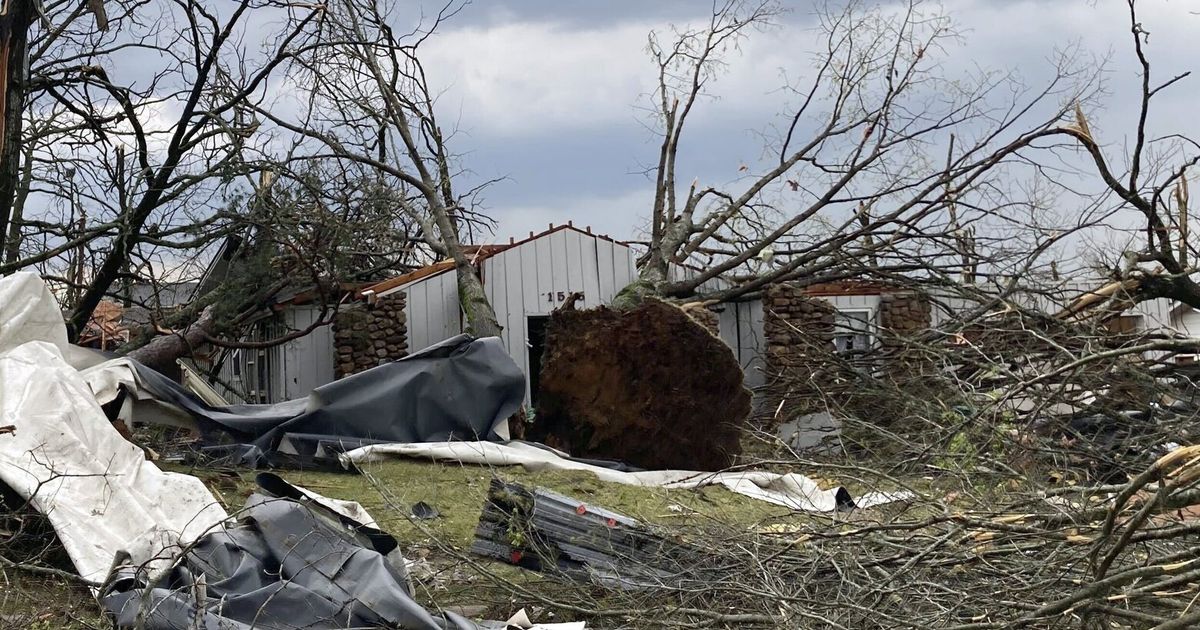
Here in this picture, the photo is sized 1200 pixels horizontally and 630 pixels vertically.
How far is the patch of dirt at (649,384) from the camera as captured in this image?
9.88m

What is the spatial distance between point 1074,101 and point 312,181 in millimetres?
8090

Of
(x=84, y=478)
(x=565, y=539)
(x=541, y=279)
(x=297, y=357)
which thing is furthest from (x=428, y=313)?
(x=565, y=539)

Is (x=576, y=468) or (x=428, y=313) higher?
(x=428, y=313)

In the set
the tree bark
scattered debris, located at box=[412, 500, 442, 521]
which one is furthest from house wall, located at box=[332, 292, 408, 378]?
scattered debris, located at box=[412, 500, 442, 521]

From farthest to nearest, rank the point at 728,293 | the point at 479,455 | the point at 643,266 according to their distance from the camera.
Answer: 1. the point at 643,266
2. the point at 728,293
3. the point at 479,455

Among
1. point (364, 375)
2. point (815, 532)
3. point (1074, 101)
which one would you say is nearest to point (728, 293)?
point (1074, 101)

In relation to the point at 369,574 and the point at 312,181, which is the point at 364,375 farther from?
the point at 369,574

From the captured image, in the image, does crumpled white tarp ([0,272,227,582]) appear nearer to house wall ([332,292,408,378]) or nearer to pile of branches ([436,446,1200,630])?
pile of branches ([436,446,1200,630])

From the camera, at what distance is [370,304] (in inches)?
465

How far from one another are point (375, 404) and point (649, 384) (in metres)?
2.49

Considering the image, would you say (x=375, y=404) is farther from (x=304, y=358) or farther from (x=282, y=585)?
(x=282, y=585)

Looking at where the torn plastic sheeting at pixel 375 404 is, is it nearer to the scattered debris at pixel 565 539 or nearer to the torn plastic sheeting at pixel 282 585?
the scattered debris at pixel 565 539

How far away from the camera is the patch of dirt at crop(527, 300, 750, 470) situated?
32.4ft

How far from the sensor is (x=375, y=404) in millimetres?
9047
